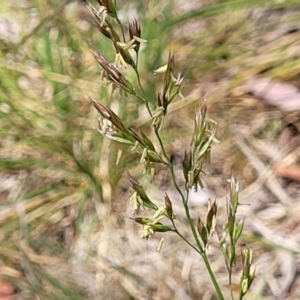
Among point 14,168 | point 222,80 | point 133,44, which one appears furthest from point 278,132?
point 133,44

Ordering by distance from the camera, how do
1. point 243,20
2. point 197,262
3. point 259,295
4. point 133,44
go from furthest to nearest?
point 243,20
point 197,262
point 259,295
point 133,44

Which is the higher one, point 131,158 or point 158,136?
point 158,136

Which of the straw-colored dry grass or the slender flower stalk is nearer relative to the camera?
the slender flower stalk

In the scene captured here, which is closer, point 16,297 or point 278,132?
point 16,297

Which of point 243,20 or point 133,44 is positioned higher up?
point 243,20

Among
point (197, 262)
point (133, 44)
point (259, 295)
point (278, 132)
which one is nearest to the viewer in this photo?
point (133, 44)

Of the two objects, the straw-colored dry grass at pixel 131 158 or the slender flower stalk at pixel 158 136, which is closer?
the slender flower stalk at pixel 158 136

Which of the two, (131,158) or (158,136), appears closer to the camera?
(158,136)

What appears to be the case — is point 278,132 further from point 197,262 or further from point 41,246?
point 41,246
